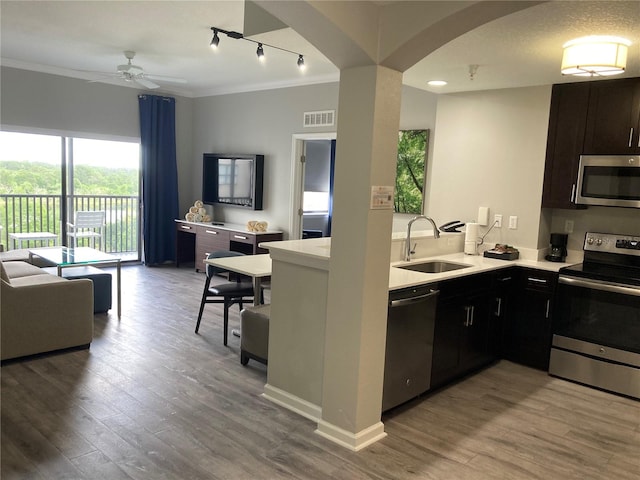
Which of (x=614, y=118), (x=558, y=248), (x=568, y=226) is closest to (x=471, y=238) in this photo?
(x=558, y=248)

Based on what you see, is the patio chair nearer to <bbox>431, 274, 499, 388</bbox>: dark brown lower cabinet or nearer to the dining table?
the dining table

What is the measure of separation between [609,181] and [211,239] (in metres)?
5.04

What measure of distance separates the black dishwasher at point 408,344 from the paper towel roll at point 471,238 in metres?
1.41

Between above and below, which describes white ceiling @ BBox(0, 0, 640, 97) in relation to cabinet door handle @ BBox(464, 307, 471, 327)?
above

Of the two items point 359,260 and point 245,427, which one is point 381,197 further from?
point 245,427

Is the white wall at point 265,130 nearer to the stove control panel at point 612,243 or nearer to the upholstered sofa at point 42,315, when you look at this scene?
the stove control panel at point 612,243

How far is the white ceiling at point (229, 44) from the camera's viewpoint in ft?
9.02

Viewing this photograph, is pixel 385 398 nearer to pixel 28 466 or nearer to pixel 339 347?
pixel 339 347

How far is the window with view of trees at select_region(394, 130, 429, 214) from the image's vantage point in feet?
17.4

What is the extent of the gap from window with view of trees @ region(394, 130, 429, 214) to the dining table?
6.14 ft

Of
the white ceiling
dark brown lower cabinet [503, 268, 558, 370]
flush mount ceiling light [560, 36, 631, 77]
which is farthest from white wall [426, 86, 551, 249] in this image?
flush mount ceiling light [560, 36, 631, 77]

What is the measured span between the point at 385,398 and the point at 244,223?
4.93 meters

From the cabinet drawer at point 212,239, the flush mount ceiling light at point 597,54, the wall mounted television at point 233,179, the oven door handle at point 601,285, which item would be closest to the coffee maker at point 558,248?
the oven door handle at point 601,285

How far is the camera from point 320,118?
639 cm
